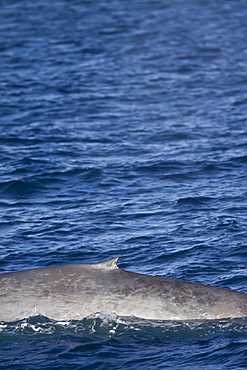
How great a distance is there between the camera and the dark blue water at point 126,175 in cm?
1114

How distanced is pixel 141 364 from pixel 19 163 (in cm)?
1316

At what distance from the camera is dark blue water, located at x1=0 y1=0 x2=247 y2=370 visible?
1114cm

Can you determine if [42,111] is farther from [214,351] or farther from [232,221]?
[214,351]

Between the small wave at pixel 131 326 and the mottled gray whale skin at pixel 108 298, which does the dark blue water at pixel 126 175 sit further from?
the mottled gray whale skin at pixel 108 298

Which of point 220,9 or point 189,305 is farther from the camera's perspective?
point 220,9

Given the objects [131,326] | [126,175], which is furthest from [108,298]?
[126,175]

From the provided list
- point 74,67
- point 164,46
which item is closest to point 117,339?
point 74,67

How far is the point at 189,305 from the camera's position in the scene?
11117 mm

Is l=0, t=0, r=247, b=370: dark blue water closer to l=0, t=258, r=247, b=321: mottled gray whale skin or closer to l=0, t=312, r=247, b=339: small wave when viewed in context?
l=0, t=312, r=247, b=339: small wave

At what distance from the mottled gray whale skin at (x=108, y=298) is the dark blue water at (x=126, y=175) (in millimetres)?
199

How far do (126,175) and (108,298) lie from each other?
10.5 metres

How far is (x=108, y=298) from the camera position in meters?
11.0

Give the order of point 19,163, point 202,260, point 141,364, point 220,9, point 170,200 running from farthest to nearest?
point 220,9 → point 19,163 → point 170,200 → point 202,260 → point 141,364

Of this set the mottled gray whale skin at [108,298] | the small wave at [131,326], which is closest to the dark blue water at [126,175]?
the small wave at [131,326]
